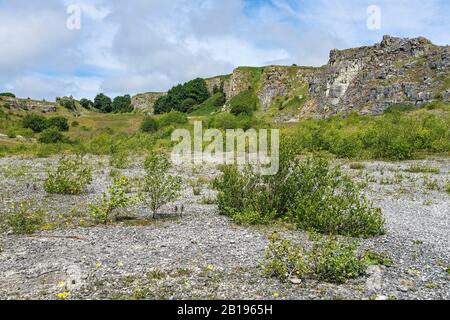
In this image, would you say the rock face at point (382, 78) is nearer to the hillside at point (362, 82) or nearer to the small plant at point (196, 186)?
the hillside at point (362, 82)

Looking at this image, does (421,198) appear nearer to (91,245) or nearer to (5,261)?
(91,245)

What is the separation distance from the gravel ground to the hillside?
119ft

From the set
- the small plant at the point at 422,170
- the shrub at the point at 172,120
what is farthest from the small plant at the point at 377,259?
the shrub at the point at 172,120

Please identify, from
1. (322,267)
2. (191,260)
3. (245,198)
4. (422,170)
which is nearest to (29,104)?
(422,170)

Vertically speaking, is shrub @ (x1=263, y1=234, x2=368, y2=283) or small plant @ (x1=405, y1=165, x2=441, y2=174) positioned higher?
small plant @ (x1=405, y1=165, x2=441, y2=174)

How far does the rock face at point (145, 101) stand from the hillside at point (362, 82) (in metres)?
56.6

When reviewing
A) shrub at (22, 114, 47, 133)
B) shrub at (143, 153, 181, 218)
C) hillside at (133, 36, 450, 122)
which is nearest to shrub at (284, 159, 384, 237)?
shrub at (143, 153, 181, 218)

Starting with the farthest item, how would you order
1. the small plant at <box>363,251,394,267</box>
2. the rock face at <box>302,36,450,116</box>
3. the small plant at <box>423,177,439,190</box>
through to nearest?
the rock face at <box>302,36,450,116</box> → the small plant at <box>423,177,439,190</box> → the small plant at <box>363,251,394,267</box>

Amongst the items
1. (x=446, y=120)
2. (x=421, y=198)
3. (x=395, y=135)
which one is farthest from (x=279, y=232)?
(x=446, y=120)

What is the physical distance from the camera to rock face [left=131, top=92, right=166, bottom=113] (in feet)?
426

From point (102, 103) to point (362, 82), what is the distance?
318 feet

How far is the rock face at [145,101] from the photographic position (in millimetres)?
129750

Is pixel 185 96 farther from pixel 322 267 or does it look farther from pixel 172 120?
pixel 322 267

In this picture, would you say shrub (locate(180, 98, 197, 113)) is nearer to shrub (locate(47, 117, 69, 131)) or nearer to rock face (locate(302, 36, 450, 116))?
rock face (locate(302, 36, 450, 116))
